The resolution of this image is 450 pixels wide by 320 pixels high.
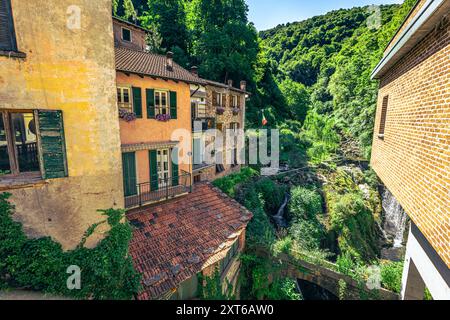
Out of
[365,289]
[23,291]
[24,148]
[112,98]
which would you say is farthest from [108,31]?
[365,289]

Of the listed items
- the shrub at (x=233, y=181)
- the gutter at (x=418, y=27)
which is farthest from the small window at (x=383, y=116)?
the shrub at (x=233, y=181)

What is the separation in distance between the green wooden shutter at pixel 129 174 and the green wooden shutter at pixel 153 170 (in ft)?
2.48

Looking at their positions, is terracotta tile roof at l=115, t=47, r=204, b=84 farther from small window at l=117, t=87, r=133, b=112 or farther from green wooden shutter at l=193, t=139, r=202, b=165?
green wooden shutter at l=193, t=139, r=202, b=165

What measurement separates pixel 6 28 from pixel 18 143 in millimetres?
2568

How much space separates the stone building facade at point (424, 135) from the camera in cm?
410

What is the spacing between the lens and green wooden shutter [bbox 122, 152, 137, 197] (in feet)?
30.1

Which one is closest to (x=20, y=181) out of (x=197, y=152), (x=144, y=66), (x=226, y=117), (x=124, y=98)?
(x=124, y=98)

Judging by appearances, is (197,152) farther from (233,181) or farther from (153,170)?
(153,170)

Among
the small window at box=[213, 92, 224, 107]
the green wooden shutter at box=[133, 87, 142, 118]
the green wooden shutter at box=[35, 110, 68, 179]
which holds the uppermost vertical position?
the small window at box=[213, 92, 224, 107]

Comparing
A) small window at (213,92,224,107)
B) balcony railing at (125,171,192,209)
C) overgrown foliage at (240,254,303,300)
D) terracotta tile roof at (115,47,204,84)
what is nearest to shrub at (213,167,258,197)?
balcony railing at (125,171,192,209)

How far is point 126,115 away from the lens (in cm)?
893

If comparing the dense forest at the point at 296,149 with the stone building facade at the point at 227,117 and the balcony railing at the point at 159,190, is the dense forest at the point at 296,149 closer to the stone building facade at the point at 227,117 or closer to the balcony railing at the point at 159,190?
the stone building facade at the point at 227,117

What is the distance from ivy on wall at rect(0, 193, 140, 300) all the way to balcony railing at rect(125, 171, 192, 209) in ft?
9.26

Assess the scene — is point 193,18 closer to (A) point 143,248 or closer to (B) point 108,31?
(B) point 108,31
